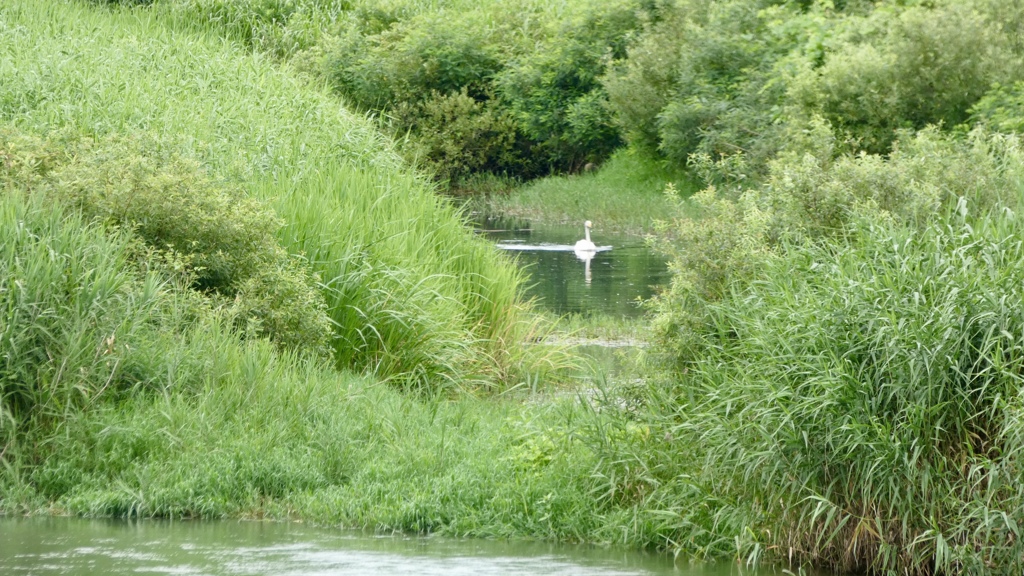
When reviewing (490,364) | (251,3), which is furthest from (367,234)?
(251,3)

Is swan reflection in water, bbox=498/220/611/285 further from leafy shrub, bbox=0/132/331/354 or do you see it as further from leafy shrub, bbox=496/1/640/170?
leafy shrub, bbox=0/132/331/354

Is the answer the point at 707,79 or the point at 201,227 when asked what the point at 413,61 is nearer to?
the point at 707,79

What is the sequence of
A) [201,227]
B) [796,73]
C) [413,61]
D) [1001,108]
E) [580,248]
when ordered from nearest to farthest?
[201,227] → [1001,108] → [580,248] → [796,73] → [413,61]

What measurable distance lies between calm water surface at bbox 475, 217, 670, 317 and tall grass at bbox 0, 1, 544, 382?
1.64m

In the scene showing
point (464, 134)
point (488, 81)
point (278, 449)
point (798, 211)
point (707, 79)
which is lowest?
point (464, 134)

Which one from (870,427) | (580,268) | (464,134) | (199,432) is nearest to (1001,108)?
(580,268)

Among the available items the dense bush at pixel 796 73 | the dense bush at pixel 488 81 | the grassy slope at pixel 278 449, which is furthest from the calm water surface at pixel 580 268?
the grassy slope at pixel 278 449

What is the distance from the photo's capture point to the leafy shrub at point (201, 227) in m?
9.63

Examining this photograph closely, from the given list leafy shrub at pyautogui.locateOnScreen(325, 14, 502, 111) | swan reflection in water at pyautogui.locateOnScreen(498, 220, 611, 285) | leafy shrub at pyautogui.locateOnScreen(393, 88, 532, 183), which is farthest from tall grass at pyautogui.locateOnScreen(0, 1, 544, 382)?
leafy shrub at pyautogui.locateOnScreen(325, 14, 502, 111)

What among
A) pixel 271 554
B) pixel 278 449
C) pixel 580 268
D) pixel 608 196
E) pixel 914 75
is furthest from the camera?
pixel 608 196

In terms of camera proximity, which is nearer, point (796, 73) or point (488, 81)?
point (796, 73)

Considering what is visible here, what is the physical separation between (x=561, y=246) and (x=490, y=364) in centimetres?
1251

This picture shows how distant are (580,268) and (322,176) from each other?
8.80 metres

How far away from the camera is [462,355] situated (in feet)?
35.9
